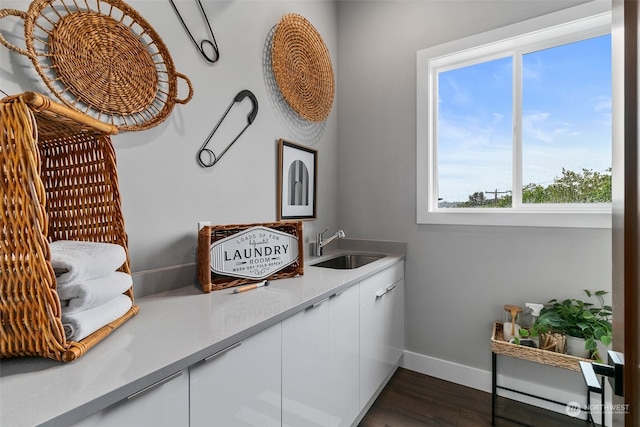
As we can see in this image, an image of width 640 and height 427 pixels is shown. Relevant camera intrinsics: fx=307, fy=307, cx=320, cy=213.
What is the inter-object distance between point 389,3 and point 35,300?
8.77 ft

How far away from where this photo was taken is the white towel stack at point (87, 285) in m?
0.69

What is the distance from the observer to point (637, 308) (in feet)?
1.69

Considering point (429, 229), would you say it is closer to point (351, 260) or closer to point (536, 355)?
point (351, 260)

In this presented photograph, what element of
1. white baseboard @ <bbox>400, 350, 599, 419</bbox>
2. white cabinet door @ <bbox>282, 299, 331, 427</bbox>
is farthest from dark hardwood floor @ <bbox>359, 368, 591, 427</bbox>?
white cabinet door @ <bbox>282, 299, 331, 427</bbox>

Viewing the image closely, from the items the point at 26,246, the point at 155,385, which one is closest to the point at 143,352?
the point at 155,385

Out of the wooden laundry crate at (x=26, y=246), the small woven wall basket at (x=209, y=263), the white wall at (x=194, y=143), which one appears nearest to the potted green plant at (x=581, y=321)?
the small woven wall basket at (x=209, y=263)

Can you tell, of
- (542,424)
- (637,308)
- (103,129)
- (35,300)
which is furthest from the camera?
(542,424)

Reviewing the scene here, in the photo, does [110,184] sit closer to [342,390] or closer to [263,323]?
[263,323]

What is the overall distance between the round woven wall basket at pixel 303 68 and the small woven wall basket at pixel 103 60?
0.75 metres

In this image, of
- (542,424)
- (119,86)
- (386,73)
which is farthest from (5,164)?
(542,424)

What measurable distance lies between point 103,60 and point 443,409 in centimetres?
238

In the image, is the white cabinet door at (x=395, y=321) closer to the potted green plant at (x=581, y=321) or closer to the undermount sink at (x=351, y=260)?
the undermount sink at (x=351, y=260)

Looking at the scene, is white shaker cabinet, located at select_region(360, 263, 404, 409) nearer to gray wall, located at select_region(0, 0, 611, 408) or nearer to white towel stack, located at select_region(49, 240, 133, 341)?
gray wall, located at select_region(0, 0, 611, 408)

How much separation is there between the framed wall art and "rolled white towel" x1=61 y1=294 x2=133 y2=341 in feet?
3.68
